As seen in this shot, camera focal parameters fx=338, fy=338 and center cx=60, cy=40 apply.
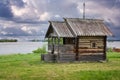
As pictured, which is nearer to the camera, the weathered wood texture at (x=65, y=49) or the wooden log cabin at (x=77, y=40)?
the weathered wood texture at (x=65, y=49)

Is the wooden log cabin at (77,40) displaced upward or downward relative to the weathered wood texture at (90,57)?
upward

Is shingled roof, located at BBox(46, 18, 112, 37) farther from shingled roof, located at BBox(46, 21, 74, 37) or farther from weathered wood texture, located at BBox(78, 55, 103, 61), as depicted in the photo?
weathered wood texture, located at BBox(78, 55, 103, 61)

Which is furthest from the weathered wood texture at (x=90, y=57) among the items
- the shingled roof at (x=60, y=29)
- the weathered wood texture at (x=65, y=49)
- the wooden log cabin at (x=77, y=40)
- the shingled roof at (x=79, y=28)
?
the shingled roof at (x=60, y=29)

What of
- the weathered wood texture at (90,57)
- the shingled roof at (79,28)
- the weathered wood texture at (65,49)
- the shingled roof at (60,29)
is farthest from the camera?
the weathered wood texture at (90,57)

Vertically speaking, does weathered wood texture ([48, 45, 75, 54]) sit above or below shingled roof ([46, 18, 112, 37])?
below

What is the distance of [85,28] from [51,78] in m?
16.3

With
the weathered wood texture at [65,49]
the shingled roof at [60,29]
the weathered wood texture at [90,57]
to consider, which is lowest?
the weathered wood texture at [90,57]

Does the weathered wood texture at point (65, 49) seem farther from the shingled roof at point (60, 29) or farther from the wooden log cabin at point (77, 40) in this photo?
the shingled roof at point (60, 29)

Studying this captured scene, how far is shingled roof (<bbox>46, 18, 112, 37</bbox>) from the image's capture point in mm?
45000

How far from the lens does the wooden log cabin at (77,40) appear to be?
44656 millimetres

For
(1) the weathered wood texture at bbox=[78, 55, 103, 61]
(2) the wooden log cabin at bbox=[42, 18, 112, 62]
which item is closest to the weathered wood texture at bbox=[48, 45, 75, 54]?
(2) the wooden log cabin at bbox=[42, 18, 112, 62]

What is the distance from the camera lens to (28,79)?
31188 mm

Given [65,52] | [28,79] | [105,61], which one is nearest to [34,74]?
[28,79]

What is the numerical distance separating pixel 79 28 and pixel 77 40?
1.85 metres
